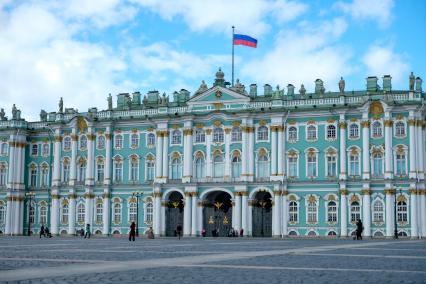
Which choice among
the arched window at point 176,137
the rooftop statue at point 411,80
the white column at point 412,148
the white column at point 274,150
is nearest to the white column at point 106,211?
the arched window at point 176,137

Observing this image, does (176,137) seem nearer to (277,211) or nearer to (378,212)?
(277,211)

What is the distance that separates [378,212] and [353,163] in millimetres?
5348

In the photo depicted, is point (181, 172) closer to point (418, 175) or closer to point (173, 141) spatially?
point (173, 141)

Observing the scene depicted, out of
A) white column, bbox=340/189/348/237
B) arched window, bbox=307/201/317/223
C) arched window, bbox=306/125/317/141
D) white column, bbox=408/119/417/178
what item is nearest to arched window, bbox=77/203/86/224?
arched window, bbox=307/201/317/223

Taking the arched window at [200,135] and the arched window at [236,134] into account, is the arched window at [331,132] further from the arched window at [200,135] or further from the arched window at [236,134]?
the arched window at [200,135]

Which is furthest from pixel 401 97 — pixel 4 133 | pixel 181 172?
pixel 4 133

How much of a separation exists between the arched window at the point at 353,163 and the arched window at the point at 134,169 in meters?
23.5

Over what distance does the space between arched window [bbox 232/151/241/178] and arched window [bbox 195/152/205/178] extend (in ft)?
11.3

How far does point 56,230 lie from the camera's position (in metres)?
78.2

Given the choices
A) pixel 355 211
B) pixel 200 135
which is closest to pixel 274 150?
pixel 200 135

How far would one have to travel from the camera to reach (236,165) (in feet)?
235

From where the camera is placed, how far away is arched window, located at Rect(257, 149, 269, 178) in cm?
7031

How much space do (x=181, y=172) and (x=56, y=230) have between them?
16.7m

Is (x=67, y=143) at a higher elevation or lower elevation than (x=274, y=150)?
higher
